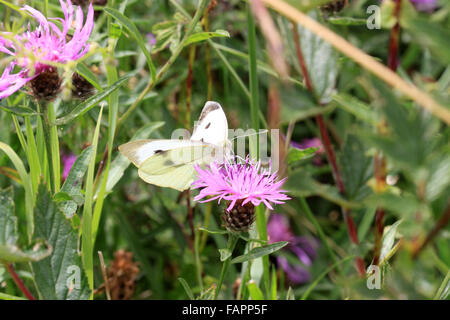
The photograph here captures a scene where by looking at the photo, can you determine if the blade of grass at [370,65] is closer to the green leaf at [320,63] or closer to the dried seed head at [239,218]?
the green leaf at [320,63]

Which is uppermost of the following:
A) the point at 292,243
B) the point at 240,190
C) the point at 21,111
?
the point at 21,111

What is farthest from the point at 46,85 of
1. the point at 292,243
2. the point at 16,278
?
the point at 292,243

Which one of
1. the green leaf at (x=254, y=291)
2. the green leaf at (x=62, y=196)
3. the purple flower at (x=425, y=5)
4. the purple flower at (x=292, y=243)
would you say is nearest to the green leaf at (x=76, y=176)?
the green leaf at (x=62, y=196)

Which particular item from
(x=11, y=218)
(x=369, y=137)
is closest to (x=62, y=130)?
(x=11, y=218)

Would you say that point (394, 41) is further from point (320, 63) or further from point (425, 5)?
point (425, 5)

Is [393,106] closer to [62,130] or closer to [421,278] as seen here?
[421,278]

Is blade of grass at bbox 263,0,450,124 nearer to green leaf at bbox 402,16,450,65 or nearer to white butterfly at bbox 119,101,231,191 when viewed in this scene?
green leaf at bbox 402,16,450,65
